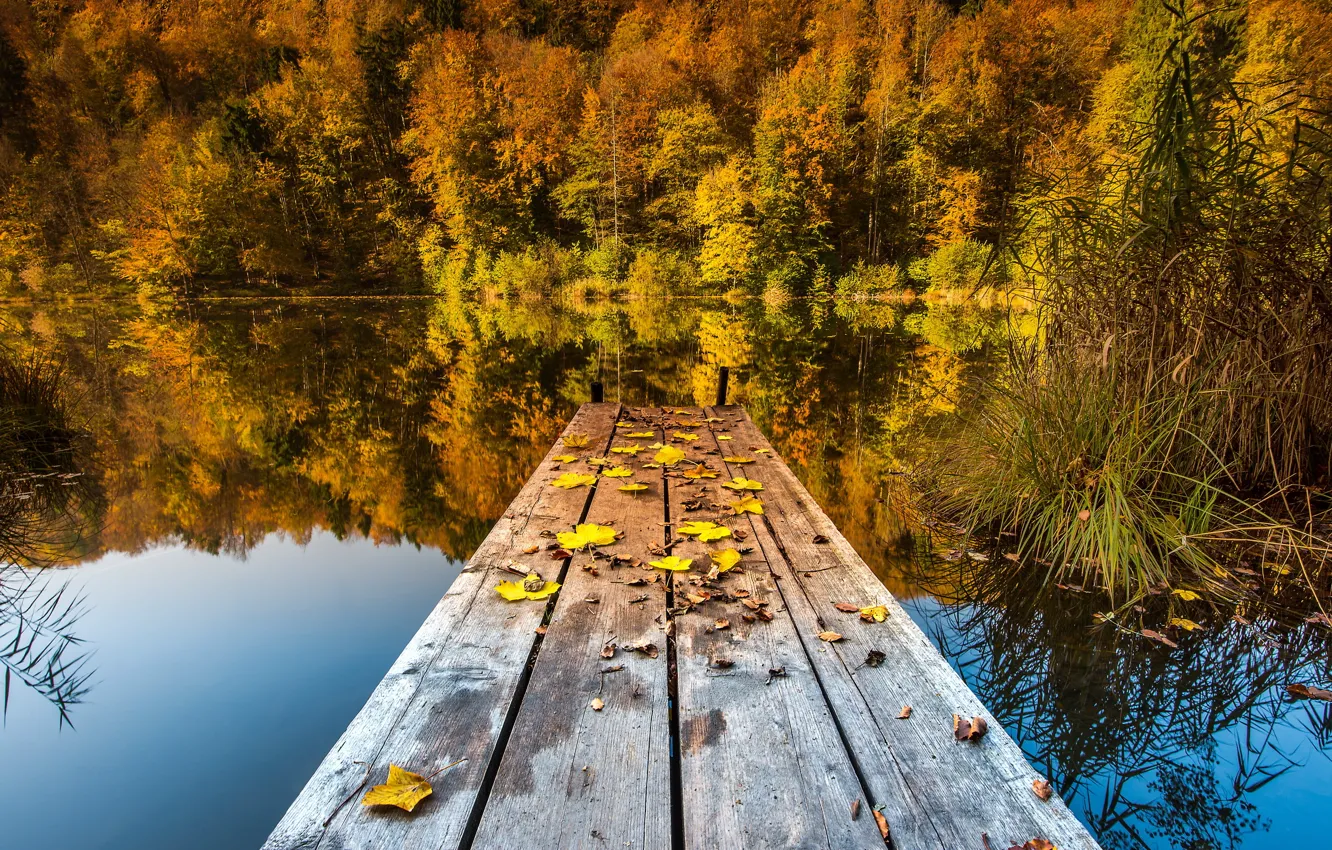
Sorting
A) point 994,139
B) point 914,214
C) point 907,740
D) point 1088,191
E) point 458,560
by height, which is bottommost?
point 458,560

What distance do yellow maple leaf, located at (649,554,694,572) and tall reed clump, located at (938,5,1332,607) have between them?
1962 millimetres

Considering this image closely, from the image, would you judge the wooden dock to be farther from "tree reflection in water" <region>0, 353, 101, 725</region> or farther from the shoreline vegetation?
the shoreline vegetation

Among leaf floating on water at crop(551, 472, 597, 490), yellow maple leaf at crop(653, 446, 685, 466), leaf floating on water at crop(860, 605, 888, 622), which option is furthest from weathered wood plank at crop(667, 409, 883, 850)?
yellow maple leaf at crop(653, 446, 685, 466)

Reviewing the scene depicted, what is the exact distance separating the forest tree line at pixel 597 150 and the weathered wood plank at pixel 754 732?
21.2 meters

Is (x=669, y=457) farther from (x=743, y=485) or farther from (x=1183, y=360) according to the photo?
(x=1183, y=360)

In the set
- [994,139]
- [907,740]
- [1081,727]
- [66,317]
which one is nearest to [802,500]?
[1081,727]

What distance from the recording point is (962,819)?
3.86 feet

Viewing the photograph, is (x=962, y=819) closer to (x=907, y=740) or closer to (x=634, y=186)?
(x=907, y=740)

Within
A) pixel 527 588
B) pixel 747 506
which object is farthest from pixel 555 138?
pixel 527 588

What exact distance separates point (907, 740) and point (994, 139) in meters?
29.8

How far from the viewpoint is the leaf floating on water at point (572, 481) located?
3219mm

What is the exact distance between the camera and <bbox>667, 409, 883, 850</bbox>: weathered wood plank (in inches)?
45.6

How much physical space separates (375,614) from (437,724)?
85.8 inches

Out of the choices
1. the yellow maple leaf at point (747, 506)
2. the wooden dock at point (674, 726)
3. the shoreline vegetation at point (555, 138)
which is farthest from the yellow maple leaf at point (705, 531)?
the shoreline vegetation at point (555, 138)
